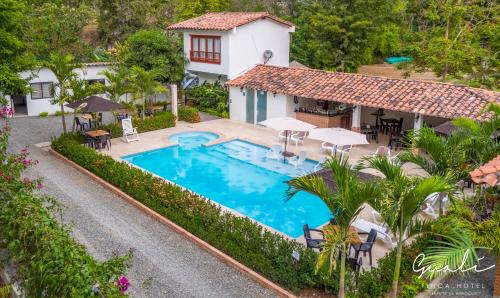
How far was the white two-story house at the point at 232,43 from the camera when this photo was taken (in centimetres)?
3027

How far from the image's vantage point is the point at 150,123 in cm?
Result: 2734

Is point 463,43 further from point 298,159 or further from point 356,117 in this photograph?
point 298,159

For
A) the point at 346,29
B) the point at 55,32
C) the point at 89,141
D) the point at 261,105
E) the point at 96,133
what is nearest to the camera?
the point at 89,141

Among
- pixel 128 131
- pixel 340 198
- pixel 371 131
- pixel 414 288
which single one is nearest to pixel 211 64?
pixel 128 131

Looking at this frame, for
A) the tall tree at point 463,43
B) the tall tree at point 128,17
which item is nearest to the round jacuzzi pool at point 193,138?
the tall tree at point 463,43

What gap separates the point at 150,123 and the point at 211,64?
701cm

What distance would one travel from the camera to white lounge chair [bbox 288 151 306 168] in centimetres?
2083

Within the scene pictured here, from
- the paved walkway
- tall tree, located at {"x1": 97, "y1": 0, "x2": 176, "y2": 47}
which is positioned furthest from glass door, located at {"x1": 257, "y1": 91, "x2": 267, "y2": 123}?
tall tree, located at {"x1": 97, "y1": 0, "x2": 176, "y2": 47}

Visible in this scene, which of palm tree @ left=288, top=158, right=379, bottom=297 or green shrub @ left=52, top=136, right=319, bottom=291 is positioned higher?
palm tree @ left=288, top=158, right=379, bottom=297

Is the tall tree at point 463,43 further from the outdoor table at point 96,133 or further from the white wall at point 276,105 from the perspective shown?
the outdoor table at point 96,133

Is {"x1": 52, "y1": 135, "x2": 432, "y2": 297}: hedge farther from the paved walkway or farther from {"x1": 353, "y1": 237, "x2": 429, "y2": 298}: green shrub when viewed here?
the paved walkway

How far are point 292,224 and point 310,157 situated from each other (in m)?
6.65

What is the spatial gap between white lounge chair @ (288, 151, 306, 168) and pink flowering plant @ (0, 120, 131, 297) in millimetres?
13105

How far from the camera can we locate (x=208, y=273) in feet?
38.4
